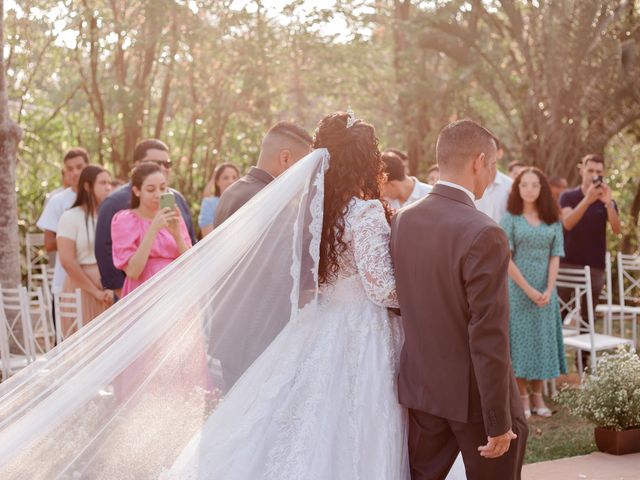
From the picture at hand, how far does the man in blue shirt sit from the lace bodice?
8.92 feet

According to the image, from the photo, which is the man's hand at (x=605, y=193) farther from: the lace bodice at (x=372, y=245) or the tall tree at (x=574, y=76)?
the lace bodice at (x=372, y=245)

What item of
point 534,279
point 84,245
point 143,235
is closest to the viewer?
point 143,235

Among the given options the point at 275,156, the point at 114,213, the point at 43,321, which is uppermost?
the point at 275,156

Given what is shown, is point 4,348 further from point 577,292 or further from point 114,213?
point 577,292

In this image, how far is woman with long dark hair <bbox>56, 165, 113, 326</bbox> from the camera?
7113 mm

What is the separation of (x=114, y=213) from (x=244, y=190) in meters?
1.66

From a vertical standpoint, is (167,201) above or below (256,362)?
above

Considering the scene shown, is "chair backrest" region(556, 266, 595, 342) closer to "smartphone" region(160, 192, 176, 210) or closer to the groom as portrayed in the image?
"smartphone" region(160, 192, 176, 210)

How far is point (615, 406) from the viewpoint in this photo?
610cm

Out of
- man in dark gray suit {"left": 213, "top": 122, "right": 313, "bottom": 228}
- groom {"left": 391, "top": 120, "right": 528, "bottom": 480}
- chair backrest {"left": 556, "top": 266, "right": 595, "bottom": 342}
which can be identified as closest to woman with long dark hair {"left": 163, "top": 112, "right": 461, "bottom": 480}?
groom {"left": 391, "top": 120, "right": 528, "bottom": 480}

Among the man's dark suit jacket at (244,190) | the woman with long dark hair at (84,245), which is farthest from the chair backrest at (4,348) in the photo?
the man's dark suit jacket at (244,190)

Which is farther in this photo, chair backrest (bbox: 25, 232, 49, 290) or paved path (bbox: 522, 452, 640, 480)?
chair backrest (bbox: 25, 232, 49, 290)

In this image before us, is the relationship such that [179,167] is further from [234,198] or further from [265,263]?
[265,263]

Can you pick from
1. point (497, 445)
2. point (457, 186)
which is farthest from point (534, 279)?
point (497, 445)
